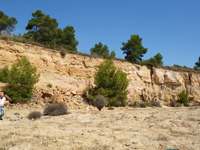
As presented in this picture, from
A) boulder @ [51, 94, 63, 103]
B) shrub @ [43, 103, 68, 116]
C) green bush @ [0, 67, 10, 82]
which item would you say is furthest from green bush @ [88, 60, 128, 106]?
green bush @ [0, 67, 10, 82]

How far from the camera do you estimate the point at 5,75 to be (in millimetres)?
15680

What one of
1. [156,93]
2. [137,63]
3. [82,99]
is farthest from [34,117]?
[156,93]

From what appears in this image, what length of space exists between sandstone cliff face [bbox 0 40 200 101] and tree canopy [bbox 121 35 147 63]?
174 cm

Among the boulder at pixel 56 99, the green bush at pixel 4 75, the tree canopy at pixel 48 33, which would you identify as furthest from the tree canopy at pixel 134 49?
the green bush at pixel 4 75

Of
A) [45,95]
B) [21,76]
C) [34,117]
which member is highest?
[21,76]

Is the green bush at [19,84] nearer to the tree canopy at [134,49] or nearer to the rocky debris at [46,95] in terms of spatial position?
the rocky debris at [46,95]

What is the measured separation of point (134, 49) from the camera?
1165 inches

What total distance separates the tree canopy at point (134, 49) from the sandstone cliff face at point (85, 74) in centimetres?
174

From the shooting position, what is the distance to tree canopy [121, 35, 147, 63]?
95.6 ft

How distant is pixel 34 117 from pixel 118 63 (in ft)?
64.1

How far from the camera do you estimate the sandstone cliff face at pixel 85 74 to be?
18.8 metres

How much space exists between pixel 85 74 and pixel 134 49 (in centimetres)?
1160

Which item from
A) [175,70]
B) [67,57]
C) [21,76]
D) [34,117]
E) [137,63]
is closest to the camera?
[34,117]

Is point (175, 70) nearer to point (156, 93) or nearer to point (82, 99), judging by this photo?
point (156, 93)
